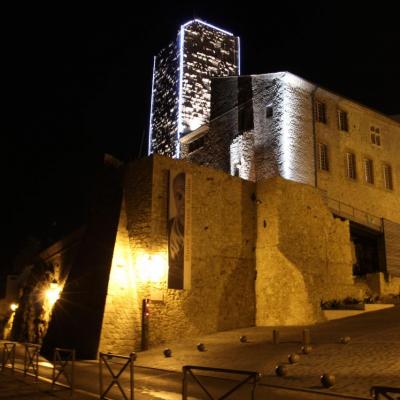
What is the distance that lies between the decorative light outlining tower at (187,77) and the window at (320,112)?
11331 millimetres

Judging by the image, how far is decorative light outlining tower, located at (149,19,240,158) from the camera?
113ft

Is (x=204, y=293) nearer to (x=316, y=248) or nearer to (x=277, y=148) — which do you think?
(x=316, y=248)

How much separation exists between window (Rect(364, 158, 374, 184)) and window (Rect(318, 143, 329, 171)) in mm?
3149

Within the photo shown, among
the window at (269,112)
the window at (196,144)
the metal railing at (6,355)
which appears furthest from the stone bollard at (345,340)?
the window at (196,144)

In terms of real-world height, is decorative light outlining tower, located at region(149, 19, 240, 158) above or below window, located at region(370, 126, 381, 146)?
above

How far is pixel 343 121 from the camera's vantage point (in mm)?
24984

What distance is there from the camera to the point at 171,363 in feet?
41.1

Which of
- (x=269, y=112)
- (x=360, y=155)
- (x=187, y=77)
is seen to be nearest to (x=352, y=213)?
(x=360, y=155)

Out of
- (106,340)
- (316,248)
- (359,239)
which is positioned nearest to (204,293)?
(106,340)

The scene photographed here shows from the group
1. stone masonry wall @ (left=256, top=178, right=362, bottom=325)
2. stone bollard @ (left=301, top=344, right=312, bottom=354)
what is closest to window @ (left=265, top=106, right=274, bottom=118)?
stone masonry wall @ (left=256, top=178, right=362, bottom=325)

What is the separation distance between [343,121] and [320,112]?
174 centimetres

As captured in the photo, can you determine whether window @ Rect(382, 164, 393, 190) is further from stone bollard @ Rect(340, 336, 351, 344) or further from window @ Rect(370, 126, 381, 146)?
stone bollard @ Rect(340, 336, 351, 344)

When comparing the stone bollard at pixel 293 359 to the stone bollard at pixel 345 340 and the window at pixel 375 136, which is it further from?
the window at pixel 375 136

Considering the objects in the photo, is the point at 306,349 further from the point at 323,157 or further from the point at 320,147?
the point at 320,147
